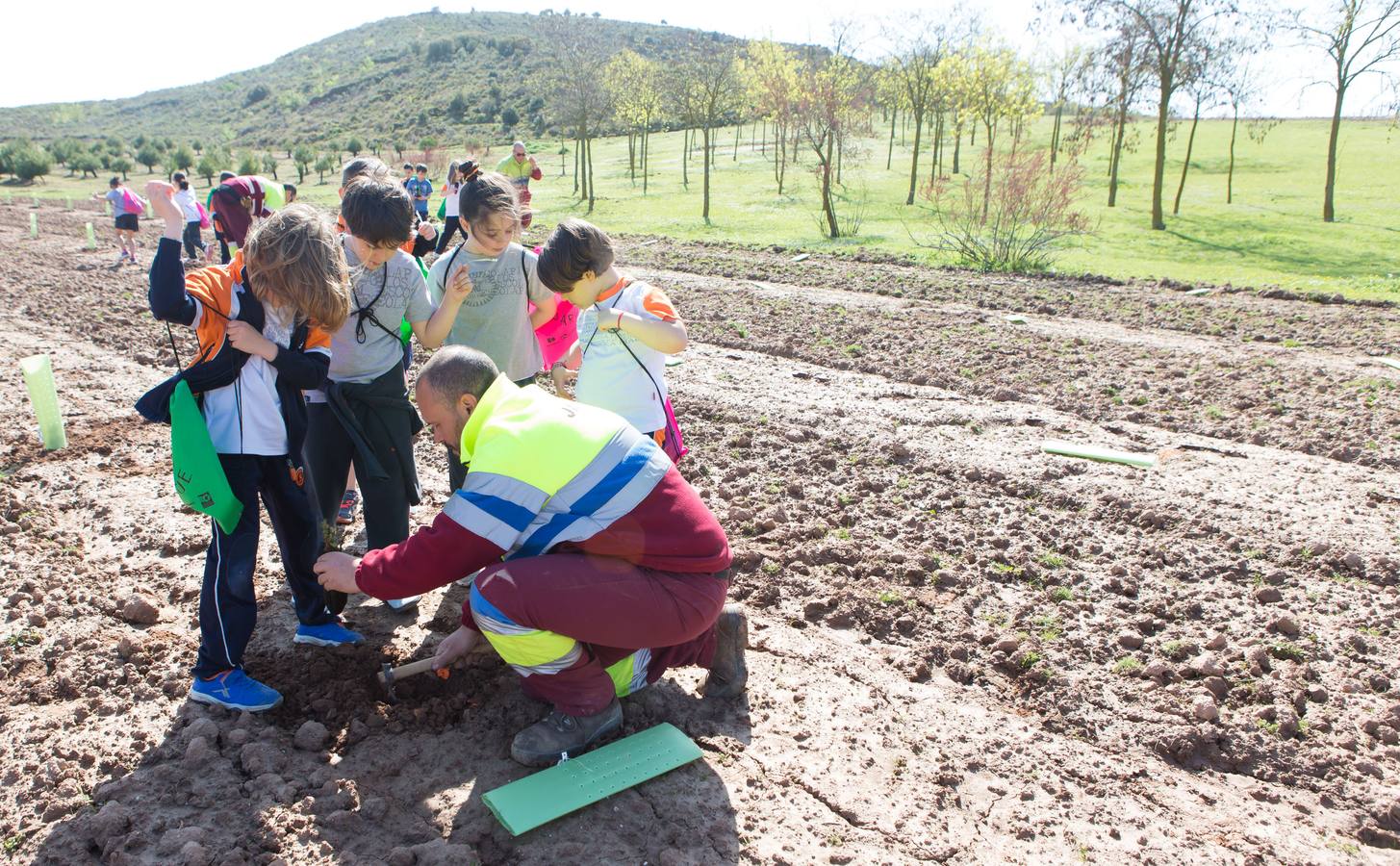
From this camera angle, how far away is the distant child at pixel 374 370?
3.38 meters

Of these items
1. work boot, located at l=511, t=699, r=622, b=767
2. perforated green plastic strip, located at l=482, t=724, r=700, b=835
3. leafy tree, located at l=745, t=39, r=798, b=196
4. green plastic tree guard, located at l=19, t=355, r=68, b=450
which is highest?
leafy tree, located at l=745, t=39, r=798, b=196

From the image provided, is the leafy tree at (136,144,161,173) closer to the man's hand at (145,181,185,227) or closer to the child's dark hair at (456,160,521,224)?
the child's dark hair at (456,160,521,224)

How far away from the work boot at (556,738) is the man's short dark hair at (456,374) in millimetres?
1140

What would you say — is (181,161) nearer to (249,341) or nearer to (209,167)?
(209,167)

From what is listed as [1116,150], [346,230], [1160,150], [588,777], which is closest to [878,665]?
[588,777]

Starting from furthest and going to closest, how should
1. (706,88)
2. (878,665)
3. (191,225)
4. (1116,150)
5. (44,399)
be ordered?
(706,88), (1116,150), (191,225), (44,399), (878,665)

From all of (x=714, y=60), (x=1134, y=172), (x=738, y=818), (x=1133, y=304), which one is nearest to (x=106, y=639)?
(x=738, y=818)

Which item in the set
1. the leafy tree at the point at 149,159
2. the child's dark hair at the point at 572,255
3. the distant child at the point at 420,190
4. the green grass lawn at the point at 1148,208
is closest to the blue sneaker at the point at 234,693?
the child's dark hair at the point at 572,255

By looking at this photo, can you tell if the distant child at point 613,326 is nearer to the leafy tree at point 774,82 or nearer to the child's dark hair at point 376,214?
the child's dark hair at point 376,214

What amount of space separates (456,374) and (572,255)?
2.75ft

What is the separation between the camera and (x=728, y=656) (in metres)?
3.39

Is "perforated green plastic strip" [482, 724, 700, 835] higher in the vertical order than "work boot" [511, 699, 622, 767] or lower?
lower

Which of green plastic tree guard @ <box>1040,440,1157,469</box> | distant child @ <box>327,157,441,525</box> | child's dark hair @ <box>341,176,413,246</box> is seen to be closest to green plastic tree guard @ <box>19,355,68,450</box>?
distant child @ <box>327,157,441,525</box>

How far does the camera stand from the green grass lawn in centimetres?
1719
